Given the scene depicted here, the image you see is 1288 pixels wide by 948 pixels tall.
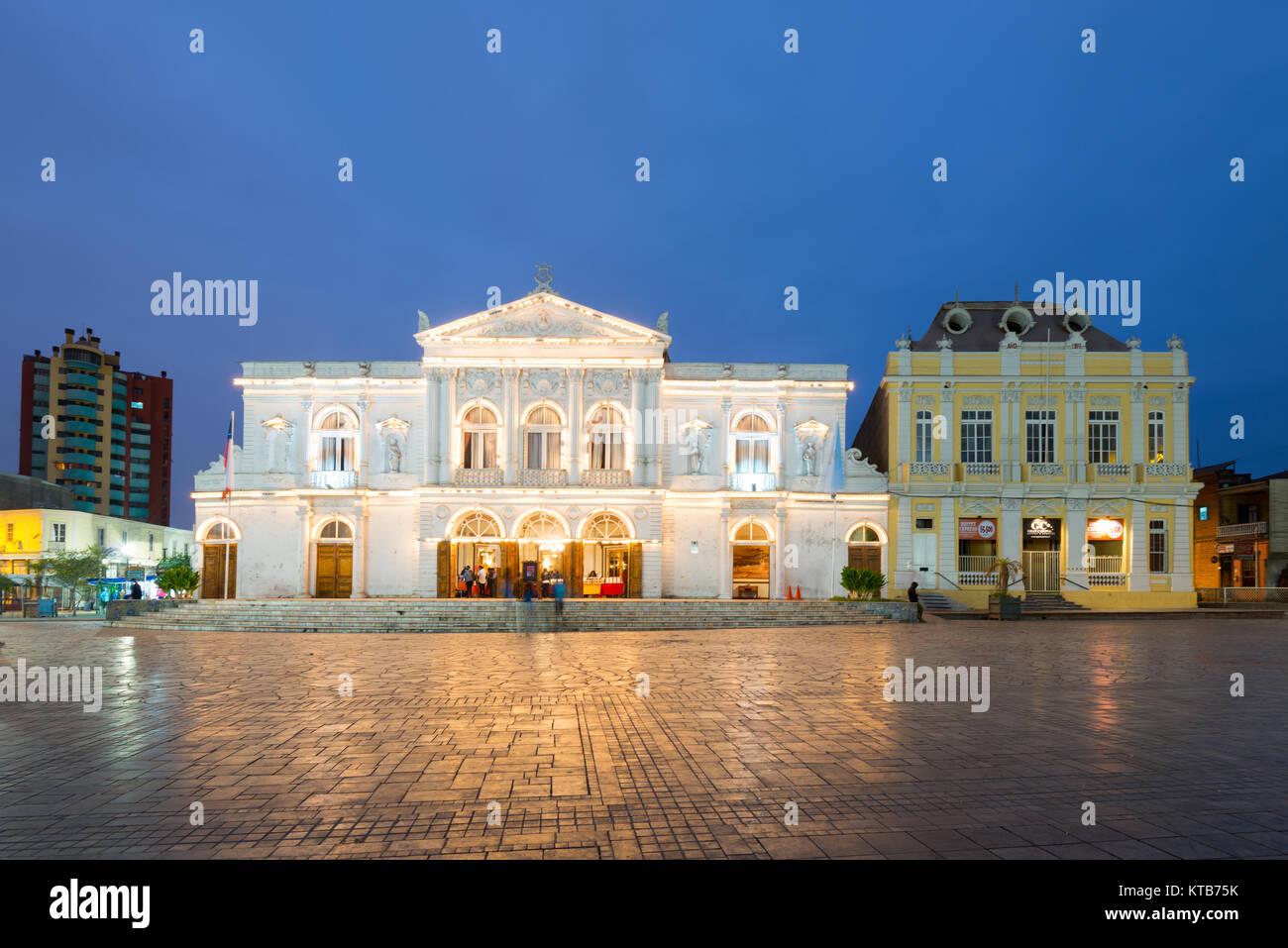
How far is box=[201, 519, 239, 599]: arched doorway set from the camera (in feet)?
124

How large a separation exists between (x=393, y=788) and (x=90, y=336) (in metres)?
126

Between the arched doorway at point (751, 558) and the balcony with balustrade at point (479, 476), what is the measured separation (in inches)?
421

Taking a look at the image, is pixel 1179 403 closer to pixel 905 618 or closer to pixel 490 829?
pixel 905 618

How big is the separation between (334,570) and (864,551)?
78.4 feet

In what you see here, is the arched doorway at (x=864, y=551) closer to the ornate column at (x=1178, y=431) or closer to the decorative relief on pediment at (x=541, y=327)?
the ornate column at (x=1178, y=431)

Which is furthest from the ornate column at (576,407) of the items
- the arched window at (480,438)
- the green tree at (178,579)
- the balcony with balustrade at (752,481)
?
the green tree at (178,579)

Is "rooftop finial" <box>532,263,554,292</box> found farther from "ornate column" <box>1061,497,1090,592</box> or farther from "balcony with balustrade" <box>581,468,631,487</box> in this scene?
"ornate column" <box>1061,497,1090,592</box>

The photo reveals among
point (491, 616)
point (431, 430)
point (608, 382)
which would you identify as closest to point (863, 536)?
point (608, 382)

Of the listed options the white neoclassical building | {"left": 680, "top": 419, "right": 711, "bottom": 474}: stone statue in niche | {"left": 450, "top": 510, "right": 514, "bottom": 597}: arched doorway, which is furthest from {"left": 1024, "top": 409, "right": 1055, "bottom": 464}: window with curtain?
{"left": 450, "top": 510, "right": 514, "bottom": 597}: arched doorway

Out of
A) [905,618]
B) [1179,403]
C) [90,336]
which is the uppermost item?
[90,336]

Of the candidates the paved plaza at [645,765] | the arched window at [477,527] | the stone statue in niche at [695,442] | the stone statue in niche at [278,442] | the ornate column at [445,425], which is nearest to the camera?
the paved plaza at [645,765]

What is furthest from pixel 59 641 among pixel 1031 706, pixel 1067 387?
pixel 1067 387

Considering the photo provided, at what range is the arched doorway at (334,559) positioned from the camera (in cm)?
3800

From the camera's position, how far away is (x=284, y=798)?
6676 millimetres
